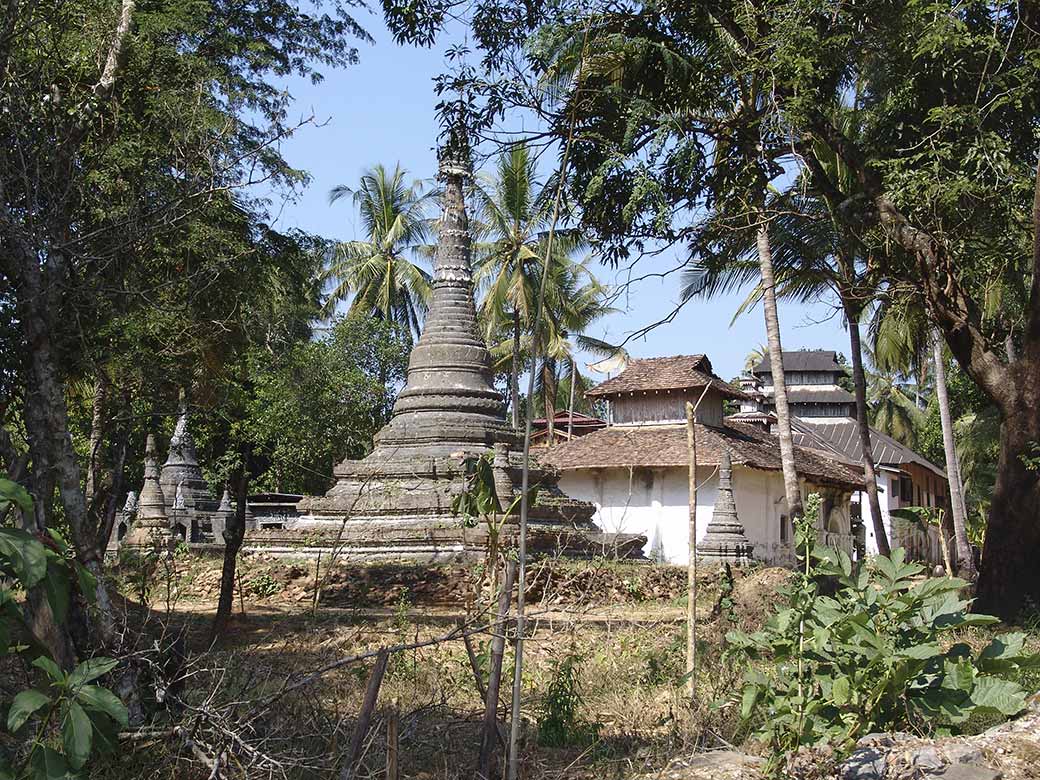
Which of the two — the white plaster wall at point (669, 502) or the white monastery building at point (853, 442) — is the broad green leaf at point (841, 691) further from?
the white monastery building at point (853, 442)

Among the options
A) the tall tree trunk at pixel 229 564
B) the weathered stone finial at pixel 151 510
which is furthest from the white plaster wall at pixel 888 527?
the tall tree trunk at pixel 229 564

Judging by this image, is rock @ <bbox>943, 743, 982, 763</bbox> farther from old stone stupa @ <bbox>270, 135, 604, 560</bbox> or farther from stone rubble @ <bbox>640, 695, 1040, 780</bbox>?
old stone stupa @ <bbox>270, 135, 604, 560</bbox>

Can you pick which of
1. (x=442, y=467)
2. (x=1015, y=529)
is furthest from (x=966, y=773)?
(x=442, y=467)

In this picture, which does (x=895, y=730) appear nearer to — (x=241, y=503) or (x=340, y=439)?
(x=241, y=503)

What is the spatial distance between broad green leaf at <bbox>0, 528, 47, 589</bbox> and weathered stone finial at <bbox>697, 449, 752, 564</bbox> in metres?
18.2

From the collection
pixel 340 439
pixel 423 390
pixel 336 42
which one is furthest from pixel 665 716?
pixel 340 439

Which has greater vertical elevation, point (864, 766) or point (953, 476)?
point (953, 476)

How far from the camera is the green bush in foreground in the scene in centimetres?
559

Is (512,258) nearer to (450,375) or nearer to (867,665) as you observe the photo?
(450,375)

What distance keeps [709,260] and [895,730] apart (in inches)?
292

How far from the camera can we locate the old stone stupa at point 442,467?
16641 mm

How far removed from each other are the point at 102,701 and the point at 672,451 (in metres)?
23.0

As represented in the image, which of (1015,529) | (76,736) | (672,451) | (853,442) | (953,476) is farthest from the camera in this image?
(853,442)

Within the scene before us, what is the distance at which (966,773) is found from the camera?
16.9ft
